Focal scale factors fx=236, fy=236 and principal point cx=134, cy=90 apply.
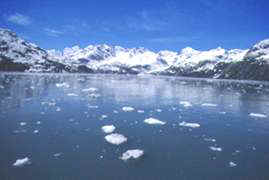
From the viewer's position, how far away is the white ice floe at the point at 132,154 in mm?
12526

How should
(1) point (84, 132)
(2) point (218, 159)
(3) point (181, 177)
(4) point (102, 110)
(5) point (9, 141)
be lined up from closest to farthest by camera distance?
(3) point (181, 177) → (2) point (218, 159) → (5) point (9, 141) → (1) point (84, 132) → (4) point (102, 110)

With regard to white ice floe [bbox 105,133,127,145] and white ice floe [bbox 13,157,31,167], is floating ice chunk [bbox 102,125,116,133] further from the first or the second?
white ice floe [bbox 13,157,31,167]

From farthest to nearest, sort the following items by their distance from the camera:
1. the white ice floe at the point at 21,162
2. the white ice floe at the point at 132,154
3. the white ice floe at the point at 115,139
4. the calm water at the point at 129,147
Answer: the white ice floe at the point at 115,139, the white ice floe at the point at 132,154, the white ice floe at the point at 21,162, the calm water at the point at 129,147

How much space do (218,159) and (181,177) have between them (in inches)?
133

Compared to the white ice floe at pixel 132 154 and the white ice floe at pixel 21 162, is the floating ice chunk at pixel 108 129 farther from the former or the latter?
the white ice floe at pixel 21 162

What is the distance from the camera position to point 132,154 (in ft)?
42.1

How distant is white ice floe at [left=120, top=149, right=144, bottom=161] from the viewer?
1253 centimetres

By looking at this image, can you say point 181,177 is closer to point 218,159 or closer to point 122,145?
point 218,159

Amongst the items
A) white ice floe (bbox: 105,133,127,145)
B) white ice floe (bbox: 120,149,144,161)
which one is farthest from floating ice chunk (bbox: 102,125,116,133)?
white ice floe (bbox: 120,149,144,161)

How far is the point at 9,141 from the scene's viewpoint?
1438 centimetres

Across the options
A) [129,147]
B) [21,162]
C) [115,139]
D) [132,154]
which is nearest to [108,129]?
[115,139]

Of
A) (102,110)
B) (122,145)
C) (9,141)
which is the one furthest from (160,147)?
(102,110)

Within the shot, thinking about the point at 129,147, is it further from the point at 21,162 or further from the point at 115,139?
the point at 21,162

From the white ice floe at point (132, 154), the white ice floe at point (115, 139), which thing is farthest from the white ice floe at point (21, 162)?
the white ice floe at point (115, 139)
